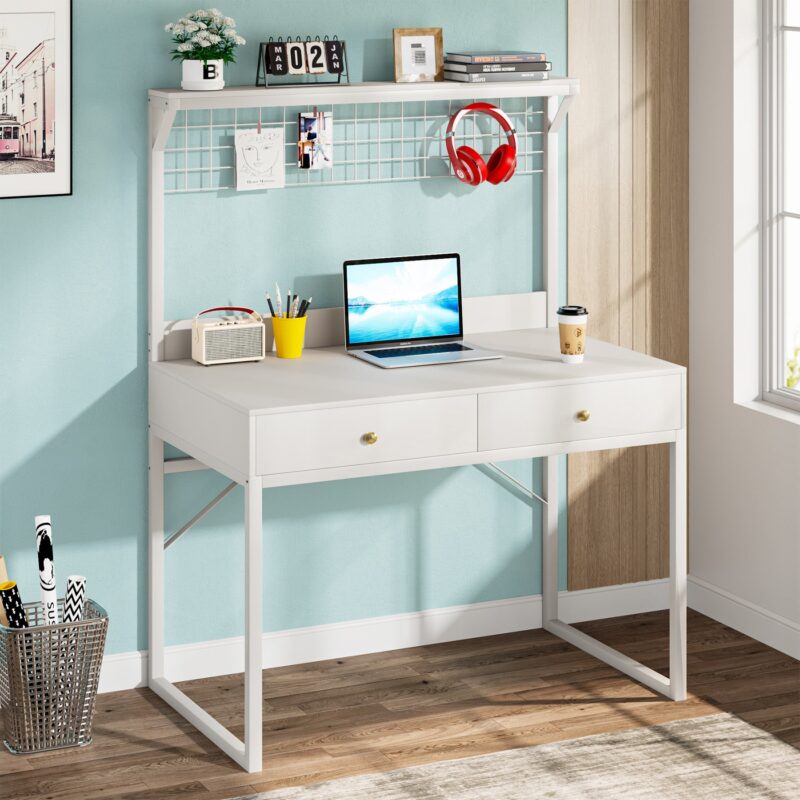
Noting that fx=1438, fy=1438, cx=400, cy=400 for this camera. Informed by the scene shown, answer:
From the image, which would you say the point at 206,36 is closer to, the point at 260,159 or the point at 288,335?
the point at 260,159

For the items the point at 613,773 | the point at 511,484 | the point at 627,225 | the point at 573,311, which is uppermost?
the point at 627,225

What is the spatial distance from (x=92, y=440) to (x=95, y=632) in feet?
1.58

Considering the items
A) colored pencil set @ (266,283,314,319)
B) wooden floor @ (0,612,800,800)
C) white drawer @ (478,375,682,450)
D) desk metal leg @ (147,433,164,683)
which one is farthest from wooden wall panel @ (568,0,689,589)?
desk metal leg @ (147,433,164,683)

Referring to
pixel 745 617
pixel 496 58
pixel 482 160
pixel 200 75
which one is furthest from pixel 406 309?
pixel 745 617

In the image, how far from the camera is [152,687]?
3.61m

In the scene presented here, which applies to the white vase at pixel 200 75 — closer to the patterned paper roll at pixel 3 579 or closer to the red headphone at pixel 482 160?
the red headphone at pixel 482 160

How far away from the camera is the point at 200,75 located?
325 centimetres

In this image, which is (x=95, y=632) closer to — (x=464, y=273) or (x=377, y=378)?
(x=377, y=378)

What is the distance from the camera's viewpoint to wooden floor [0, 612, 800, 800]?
3.16m

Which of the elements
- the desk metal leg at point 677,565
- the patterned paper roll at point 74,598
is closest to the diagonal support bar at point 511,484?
the desk metal leg at point 677,565

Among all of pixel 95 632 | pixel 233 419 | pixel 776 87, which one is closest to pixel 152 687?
pixel 95 632

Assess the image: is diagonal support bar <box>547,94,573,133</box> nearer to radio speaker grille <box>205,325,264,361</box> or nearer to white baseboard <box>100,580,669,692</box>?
radio speaker grille <box>205,325,264,361</box>

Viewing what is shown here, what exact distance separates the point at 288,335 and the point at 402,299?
12.9 inches

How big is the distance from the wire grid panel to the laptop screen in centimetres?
23
